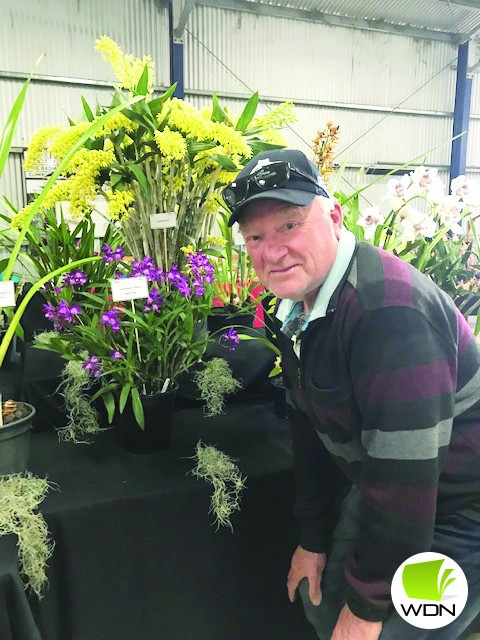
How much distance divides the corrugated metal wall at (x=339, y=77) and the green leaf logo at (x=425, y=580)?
16.1ft

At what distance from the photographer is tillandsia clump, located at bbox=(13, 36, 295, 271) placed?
40.6 inches

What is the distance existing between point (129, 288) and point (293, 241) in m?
0.43

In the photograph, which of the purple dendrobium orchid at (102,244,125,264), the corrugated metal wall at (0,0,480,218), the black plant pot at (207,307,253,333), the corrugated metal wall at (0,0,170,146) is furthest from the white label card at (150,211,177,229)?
the corrugated metal wall at (0,0,170,146)

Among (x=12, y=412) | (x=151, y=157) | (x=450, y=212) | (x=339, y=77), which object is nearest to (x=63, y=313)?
(x=12, y=412)

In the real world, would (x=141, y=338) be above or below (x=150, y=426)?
above

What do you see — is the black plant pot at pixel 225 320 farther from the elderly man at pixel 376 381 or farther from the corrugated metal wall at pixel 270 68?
the corrugated metal wall at pixel 270 68

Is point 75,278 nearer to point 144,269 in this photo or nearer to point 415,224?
point 144,269

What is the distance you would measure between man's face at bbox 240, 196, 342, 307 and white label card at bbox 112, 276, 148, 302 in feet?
1.08

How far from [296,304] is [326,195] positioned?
23 cm

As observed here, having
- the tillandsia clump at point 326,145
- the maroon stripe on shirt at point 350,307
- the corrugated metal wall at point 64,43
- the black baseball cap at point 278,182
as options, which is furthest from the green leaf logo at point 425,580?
the corrugated metal wall at point 64,43

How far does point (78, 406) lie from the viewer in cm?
127

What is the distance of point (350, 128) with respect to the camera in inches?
240

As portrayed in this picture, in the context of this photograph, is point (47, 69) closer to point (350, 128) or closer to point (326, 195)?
point (350, 128)

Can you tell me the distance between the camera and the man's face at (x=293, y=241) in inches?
30.5
